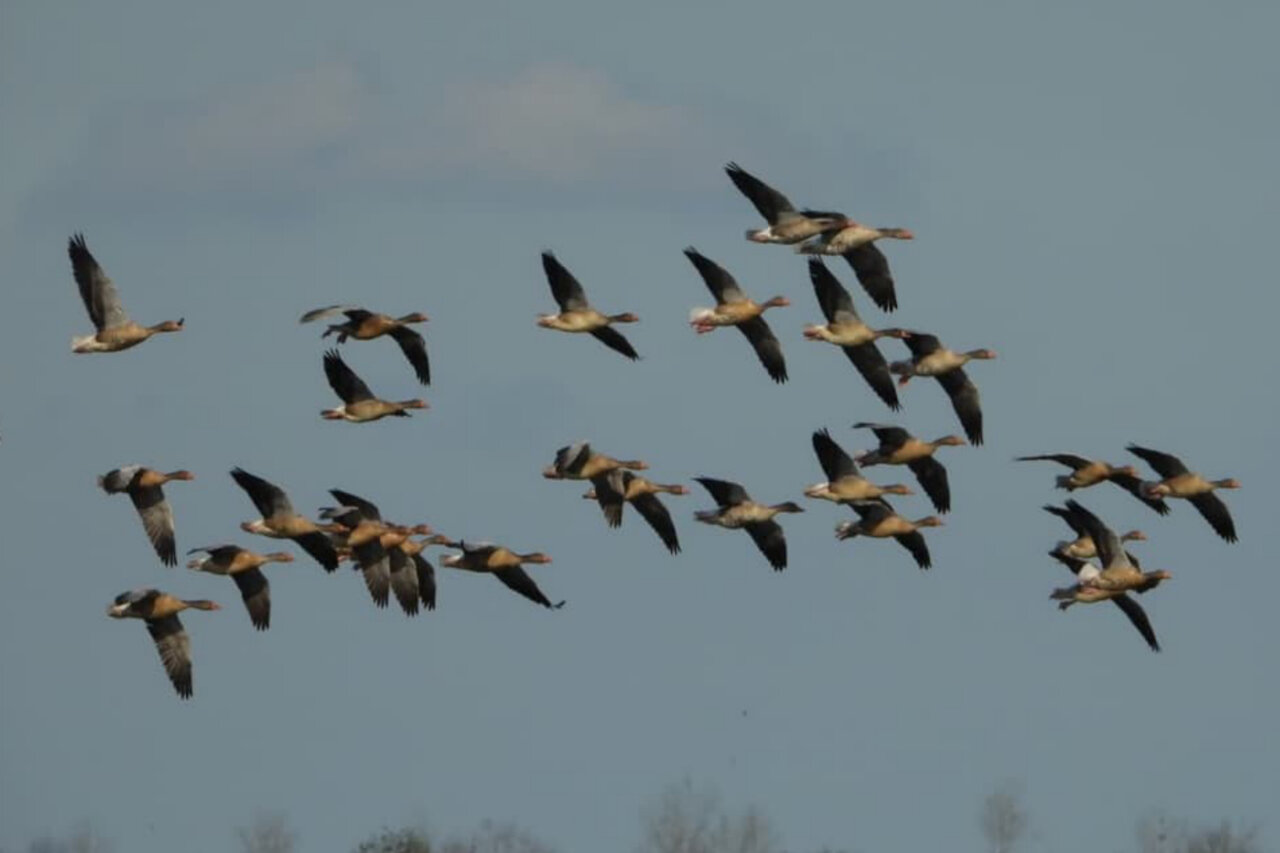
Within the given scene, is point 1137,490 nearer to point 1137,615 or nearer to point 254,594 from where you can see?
point 1137,615

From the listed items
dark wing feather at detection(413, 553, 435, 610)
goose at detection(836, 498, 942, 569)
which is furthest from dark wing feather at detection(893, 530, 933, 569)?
dark wing feather at detection(413, 553, 435, 610)

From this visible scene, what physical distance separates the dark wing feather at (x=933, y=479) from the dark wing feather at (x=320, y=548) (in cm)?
710

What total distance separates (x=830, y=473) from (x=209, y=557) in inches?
279

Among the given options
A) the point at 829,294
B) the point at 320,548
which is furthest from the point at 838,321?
the point at 320,548

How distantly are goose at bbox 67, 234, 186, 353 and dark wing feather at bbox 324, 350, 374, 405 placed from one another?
88.4 inches

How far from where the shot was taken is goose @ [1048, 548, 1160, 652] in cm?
4369

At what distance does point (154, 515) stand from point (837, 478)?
7692 millimetres

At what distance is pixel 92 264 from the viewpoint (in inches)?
1741

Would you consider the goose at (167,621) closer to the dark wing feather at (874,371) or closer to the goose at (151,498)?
the goose at (151,498)

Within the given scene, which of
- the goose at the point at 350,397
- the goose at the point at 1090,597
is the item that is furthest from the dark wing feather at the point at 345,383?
the goose at the point at 1090,597

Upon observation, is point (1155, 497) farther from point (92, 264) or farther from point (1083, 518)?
point (92, 264)

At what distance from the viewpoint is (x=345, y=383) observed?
46500 mm

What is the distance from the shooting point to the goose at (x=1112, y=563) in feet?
141

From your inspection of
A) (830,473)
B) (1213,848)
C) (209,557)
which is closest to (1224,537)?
(830,473)
